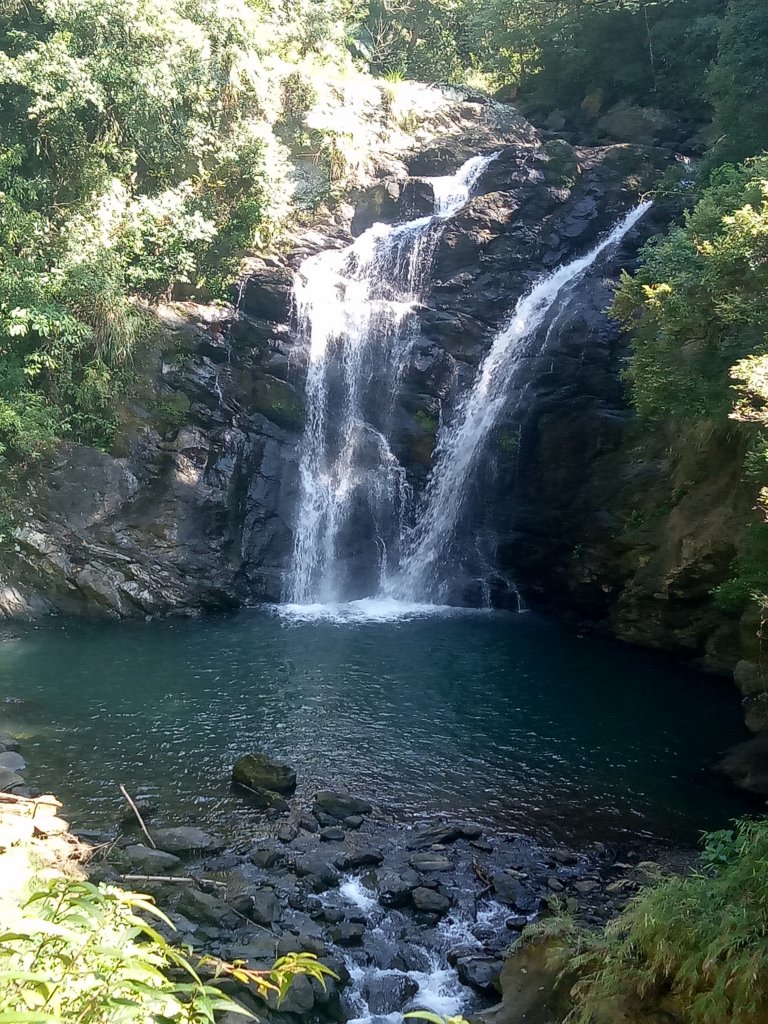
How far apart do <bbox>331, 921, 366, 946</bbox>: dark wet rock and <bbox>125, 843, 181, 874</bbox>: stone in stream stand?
1.88 metres

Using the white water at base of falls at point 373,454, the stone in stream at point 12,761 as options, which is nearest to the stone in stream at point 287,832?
the stone in stream at point 12,761

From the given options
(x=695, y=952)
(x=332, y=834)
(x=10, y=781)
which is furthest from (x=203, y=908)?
(x=695, y=952)

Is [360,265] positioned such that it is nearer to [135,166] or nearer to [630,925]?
[135,166]

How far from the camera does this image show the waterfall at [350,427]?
808 inches

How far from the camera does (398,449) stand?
69.3 feet

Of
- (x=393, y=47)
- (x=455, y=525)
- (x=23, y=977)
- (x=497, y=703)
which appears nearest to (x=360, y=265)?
(x=455, y=525)

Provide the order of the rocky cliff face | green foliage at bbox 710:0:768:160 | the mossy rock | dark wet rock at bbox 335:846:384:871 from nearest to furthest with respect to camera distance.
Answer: dark wet rock at bbox 335:846:384:871, the rocky cliff face, green foliage at bbox 710:0:768:160, the mossy rock

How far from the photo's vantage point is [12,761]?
1010 centimetres

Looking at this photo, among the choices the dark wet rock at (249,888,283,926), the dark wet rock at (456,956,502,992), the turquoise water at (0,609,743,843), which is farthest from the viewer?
the turquoise water at (0,609,743,843)

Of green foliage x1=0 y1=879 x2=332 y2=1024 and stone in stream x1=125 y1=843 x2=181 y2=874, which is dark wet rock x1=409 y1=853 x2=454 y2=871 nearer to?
stone in stream x1=125 y1=843 x2=181 y2=874

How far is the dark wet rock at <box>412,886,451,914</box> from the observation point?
25.0ft

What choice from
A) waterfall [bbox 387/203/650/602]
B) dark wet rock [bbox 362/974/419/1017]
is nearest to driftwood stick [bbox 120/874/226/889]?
dark wet rock [bbox 362/974/419/1017]

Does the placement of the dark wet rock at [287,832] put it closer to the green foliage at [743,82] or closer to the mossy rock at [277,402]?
the mossy rock at [277,402]

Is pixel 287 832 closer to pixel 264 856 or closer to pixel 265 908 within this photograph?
pixel 264 856
